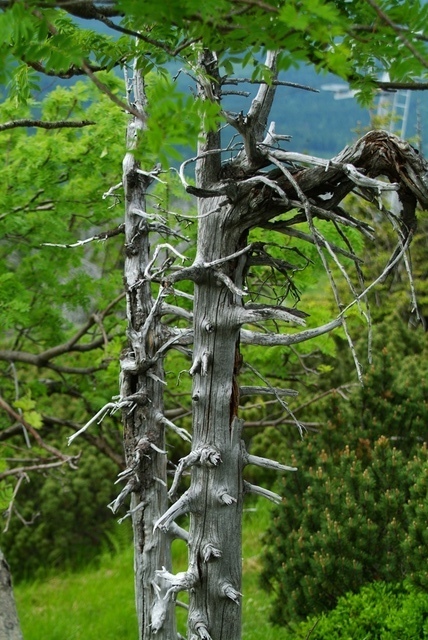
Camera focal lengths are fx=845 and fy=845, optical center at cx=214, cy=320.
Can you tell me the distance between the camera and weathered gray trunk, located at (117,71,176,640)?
17.6 ft

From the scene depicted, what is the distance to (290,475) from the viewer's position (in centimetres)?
873

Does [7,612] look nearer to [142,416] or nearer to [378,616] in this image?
[142,416]

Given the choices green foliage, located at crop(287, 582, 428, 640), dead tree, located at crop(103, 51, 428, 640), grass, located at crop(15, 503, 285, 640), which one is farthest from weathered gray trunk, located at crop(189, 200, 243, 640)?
grass, located at crop(15, 503, 285, 640)

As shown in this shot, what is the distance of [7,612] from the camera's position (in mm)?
5266

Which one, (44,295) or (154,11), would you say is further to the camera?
(44,295)

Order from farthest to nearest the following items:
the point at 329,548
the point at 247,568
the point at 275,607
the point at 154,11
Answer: the point at 247,568
the point at 275,607
the point at 329,548
the point at 154,11

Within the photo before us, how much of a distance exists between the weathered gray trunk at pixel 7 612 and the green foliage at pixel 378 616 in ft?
7.04

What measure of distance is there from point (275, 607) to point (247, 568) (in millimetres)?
3278

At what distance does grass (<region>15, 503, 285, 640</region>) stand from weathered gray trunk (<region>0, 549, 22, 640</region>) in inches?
157

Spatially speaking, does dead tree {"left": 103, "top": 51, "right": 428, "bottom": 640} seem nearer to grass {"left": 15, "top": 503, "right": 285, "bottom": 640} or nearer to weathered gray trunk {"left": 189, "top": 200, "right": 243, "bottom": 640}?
weathered gray trunk {"left": 189, "top": 200, "right": 243, "bottom": 640}

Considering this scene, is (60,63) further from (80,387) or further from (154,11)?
(80,387)

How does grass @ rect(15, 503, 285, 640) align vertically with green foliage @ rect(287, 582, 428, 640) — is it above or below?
below

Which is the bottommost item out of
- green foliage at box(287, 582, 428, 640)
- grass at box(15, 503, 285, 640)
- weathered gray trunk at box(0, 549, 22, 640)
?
grass at box(15, 503, 285, 640)

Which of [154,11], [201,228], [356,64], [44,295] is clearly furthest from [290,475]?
[154,11]
